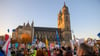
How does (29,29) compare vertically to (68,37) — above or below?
above

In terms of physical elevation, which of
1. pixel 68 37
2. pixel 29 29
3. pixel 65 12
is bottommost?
pixel 68 37

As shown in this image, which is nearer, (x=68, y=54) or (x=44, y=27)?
(x=68, y=54)

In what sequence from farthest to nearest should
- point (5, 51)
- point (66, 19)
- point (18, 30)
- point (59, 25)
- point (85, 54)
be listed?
point (59, 25)
point (66, 19)
point (18, 30)
point (5, 51)
point (85, 54)

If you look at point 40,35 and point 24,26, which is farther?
point 40,35

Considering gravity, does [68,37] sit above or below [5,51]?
below

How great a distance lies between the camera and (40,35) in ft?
237

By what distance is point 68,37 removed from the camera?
74.1 m

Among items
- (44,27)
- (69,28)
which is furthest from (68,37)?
(44,27)

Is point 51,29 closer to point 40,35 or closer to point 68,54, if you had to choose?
point 40,35

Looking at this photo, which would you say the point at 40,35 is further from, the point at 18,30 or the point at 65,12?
the point at 65,12

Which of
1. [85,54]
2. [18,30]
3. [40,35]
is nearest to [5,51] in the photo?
[85,54]

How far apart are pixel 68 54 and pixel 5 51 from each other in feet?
5.85

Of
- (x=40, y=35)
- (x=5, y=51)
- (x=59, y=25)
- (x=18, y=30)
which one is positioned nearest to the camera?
(x=5, y=51)

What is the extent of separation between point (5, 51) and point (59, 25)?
81.7m
